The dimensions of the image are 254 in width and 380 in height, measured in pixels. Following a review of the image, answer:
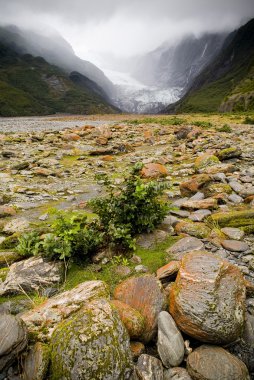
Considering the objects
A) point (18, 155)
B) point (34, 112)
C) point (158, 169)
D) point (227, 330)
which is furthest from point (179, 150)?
point (34, 112)

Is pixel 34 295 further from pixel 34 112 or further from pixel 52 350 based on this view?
pixel 34 112

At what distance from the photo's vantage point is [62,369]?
8.32 feet

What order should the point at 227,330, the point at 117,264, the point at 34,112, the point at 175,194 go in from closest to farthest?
the point at 227,330
the point at 117,264
the point at 175,194
the point at 34,112

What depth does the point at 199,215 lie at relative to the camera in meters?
6.32

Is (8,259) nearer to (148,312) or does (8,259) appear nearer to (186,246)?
(148,312)

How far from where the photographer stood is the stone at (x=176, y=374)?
272cm

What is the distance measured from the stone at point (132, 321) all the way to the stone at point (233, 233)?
282 centimetres

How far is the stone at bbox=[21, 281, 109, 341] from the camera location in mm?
3020

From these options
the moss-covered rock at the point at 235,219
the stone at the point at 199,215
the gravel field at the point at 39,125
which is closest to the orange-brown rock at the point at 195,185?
the stone at the point at 199,215

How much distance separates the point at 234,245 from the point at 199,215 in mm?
1518

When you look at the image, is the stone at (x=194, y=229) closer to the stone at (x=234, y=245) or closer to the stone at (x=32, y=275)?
A: the stone at (x=234, y=245)

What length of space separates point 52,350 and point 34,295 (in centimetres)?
163

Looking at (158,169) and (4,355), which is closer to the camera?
(4,355)

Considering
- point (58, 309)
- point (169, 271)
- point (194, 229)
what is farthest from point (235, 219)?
point (58, 309)
